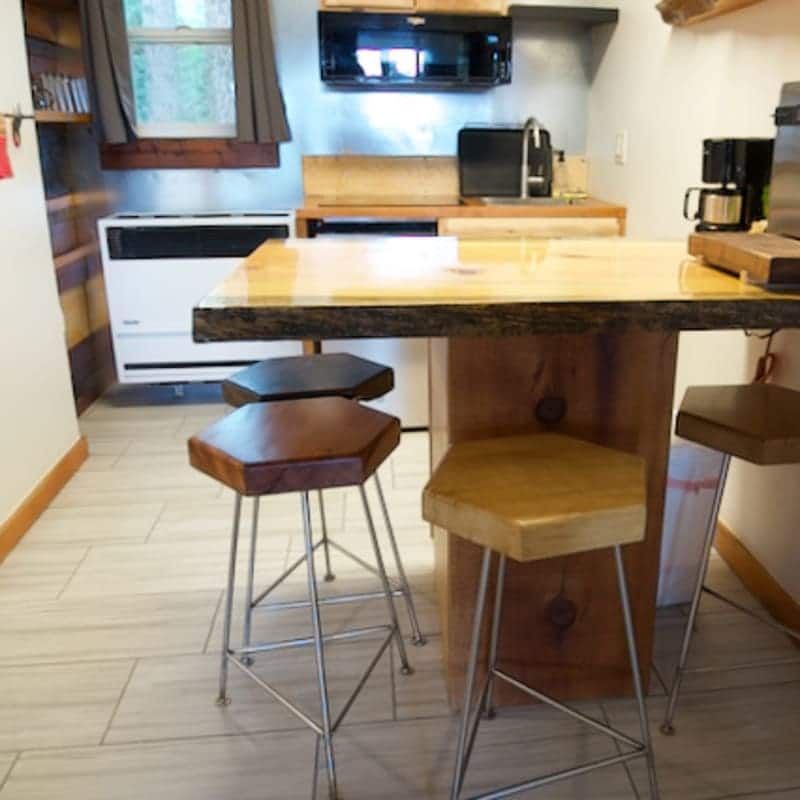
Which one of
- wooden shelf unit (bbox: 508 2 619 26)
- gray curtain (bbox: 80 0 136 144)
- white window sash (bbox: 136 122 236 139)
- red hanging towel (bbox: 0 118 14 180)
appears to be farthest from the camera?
white window sash (bbox: 136 122 236 139)

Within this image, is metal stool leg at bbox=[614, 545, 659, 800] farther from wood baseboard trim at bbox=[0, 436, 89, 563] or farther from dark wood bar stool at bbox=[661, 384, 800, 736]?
wood baseboard trim at bbox=[0, 436, 89, 563]

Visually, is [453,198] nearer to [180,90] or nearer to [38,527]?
[180,90]

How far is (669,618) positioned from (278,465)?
1.24 meters

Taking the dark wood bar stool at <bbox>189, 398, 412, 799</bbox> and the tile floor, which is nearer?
the dark wood bar stool at <bbox>189, 398, 412, 799</bbox>

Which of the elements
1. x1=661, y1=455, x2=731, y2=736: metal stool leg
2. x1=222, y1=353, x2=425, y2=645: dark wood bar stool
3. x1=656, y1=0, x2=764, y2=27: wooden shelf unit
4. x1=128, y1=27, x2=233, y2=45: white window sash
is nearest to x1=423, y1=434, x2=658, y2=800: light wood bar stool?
x1=661, y1=455, x2=731, y2=736: metal stool leg

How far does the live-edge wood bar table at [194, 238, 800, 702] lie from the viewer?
3.66 ft

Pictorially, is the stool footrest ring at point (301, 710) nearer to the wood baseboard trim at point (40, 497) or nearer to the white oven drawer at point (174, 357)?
the wood baseboard trim at point (40, 497)

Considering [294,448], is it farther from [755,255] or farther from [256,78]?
[256,78]

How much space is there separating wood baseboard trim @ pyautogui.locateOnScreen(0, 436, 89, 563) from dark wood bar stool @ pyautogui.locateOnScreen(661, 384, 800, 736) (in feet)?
6.29

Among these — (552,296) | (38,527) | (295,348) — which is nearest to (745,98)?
(552,296)

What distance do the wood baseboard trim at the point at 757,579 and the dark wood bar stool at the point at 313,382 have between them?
0.91 metres

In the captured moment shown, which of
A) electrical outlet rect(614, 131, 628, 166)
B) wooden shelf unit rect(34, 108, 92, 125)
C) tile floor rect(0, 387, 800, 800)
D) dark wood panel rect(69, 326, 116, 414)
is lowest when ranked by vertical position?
tile floor rect(0, 387, 800, 800)

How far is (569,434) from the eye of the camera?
1.53 m

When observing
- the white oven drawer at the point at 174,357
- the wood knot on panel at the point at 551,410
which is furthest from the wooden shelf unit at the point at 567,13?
the wood knot on panel at the point at 551,410
